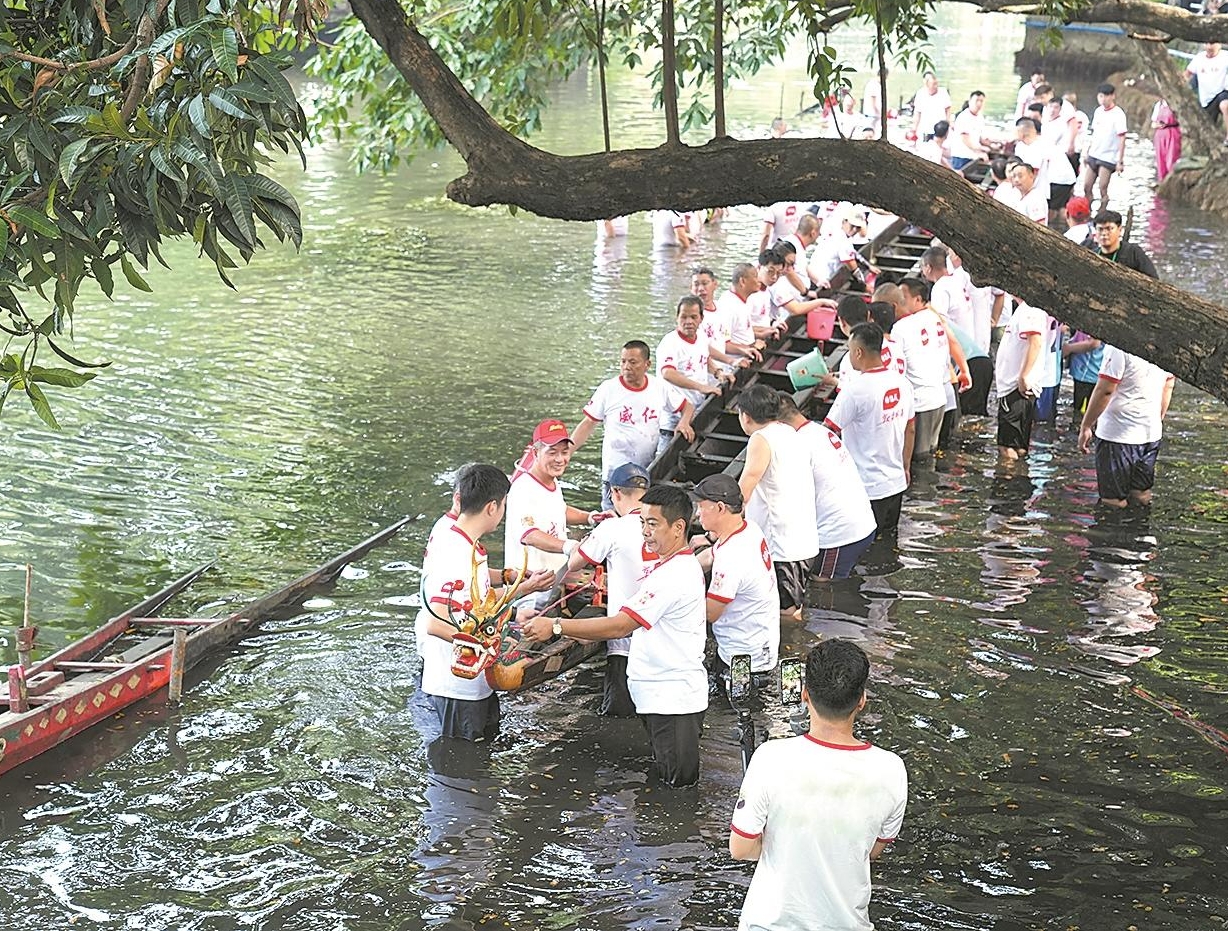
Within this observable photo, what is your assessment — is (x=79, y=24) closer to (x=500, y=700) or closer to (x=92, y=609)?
(x=500, y=700)

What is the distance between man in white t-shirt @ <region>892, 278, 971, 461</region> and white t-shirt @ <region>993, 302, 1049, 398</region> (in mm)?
622

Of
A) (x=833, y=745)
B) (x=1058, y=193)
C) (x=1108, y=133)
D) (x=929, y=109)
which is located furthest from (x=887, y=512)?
(x=929, y=109)

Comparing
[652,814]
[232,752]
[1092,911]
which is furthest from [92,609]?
[1092,911]

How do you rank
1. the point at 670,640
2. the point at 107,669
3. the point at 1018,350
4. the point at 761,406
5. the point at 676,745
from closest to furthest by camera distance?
the point at 670,640, the point at 676,745, the point at 107,669, the point at 761,406, the point at 1018,350

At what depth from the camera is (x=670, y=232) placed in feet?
70.5

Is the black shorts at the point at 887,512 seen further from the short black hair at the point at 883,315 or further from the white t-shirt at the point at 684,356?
the white t-shirt at the point at 684,356

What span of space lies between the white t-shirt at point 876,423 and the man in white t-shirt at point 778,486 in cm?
120

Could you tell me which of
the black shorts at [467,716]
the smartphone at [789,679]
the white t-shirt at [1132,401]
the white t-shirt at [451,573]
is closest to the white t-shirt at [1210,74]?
the white t-shirt at [1132,401]

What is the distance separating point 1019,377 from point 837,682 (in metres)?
8.33

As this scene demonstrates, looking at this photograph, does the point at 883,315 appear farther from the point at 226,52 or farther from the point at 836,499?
the point at 226,52

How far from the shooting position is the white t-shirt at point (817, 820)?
4809 mm

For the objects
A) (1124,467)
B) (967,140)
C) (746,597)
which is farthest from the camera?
(967,140)

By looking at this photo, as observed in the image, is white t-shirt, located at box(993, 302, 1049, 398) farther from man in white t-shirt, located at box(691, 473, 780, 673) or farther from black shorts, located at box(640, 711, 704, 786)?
Answer: black shorts, located at box(640, 711, 704, 786)

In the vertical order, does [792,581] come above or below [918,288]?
below
